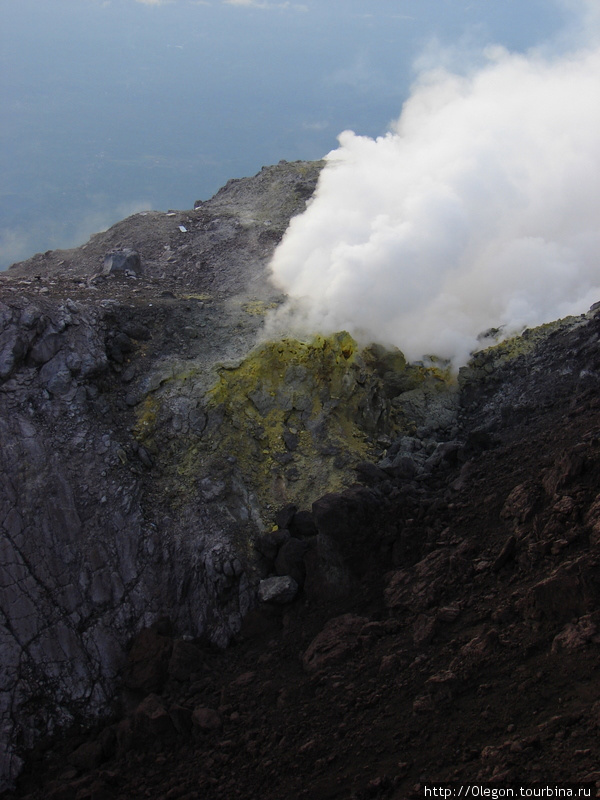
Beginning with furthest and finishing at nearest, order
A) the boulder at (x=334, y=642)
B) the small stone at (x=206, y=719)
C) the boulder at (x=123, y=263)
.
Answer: the boulder at (x=123, y=263), the boulder at (x=334, y=642), the small stone at (x=206, y=719)

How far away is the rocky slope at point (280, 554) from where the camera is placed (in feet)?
36.1

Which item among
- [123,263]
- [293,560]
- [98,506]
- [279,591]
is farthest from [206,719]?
[123,263]

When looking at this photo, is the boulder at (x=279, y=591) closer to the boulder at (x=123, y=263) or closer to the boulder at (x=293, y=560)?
the boulder at (x=293, y=560)

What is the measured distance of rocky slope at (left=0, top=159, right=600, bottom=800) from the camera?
1101 cm

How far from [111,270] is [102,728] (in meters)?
14.7

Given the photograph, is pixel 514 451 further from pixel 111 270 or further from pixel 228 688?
pixel 111 270

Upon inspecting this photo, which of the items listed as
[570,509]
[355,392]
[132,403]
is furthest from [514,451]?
[132,403]

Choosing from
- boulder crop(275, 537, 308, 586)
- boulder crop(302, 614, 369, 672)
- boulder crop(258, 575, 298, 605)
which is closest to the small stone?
boulder crop(302, 614, 369, 672)

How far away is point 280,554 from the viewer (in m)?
15.7

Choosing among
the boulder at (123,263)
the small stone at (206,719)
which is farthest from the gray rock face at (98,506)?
the boulder at (123,263)

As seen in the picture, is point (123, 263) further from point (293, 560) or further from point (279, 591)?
point (279, 591)

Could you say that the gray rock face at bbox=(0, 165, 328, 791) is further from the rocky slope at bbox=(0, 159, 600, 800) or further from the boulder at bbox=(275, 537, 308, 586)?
the boulder at bbox=(275, 537, 308, 586)

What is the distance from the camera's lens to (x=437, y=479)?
1691cm

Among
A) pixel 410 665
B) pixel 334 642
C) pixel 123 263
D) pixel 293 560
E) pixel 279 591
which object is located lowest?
pixel 410 665
